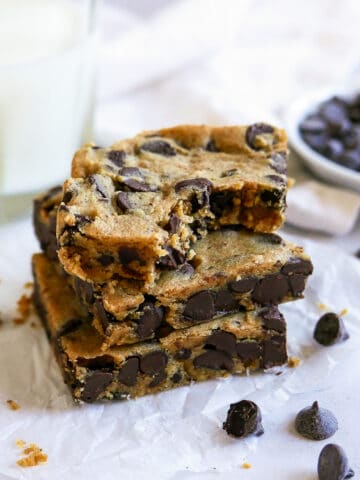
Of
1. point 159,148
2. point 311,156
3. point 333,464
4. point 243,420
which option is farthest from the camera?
point 311,156

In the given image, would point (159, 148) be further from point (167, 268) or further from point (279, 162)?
point (167, 268)

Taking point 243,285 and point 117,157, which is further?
point 117,157

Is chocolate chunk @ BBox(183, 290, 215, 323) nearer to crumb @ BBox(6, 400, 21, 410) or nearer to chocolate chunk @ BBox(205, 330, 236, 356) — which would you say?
chocolate chunk @ BBox(205, 330, 236, 356)

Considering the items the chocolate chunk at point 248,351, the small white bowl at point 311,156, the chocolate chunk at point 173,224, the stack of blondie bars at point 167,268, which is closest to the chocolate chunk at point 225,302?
the stack of blondie bars at point 167,268

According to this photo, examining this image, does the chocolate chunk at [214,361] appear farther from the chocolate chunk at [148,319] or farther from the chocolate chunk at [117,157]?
the chocolate chunk at [117,157]

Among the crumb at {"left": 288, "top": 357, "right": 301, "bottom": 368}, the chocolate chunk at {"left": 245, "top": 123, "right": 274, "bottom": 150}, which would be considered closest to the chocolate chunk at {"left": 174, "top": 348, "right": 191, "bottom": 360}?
the crumb at {"left": 288, "top": 357, "right": 301, "bottom": 368}

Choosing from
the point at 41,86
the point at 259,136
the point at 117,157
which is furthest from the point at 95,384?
the point at 41,86

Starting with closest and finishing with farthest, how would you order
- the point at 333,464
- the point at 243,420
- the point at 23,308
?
the point at 333,464
the point at 243,420
the point at 23,308
